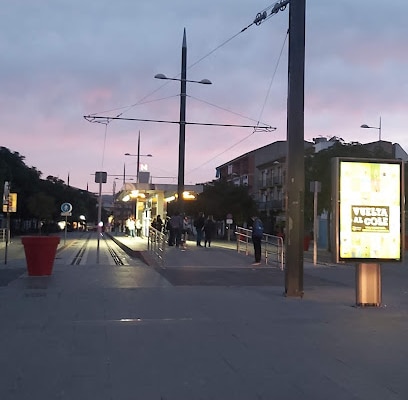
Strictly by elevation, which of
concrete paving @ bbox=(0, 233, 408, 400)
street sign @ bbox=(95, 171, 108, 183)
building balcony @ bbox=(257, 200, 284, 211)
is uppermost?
building balcony @ bbox=(257, 200, 284, 211)

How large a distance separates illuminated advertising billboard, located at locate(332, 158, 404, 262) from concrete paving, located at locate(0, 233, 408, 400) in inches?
41.7

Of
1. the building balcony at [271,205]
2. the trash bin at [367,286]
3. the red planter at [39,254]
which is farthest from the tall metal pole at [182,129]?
the building balcony at [271,205]

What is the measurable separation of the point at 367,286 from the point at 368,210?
1404 millimetres

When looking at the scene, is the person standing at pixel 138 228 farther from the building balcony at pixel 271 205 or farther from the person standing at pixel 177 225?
the building balcony at pixel 271 205

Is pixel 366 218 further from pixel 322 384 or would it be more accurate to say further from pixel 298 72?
pixel 322 384

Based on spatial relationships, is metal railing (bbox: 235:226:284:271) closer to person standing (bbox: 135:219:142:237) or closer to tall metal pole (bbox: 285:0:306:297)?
tall metal pole (bbox: 285:0:306:297)

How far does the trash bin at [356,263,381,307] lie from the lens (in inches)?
429

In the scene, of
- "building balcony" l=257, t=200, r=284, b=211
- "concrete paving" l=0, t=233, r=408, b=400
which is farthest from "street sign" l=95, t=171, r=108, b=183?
"building balcony" l=257, t=200, r=284, b=211

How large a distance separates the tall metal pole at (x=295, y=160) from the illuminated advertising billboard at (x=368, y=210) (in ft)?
3.76

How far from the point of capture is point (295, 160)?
11844 millimetres

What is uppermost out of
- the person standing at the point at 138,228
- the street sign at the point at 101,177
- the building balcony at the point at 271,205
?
the building balcony at the point at 271,205

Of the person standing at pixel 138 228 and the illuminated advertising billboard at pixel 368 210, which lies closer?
the illuminated advertising billboard at pixel 368 210

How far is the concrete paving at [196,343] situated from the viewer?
582 cm

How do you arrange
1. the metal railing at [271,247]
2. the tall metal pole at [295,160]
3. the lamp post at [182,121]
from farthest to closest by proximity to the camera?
1. the lamp post at [182,121]
2. the metal railing at [271,247]
3. the tall metal pole at [295,160]
